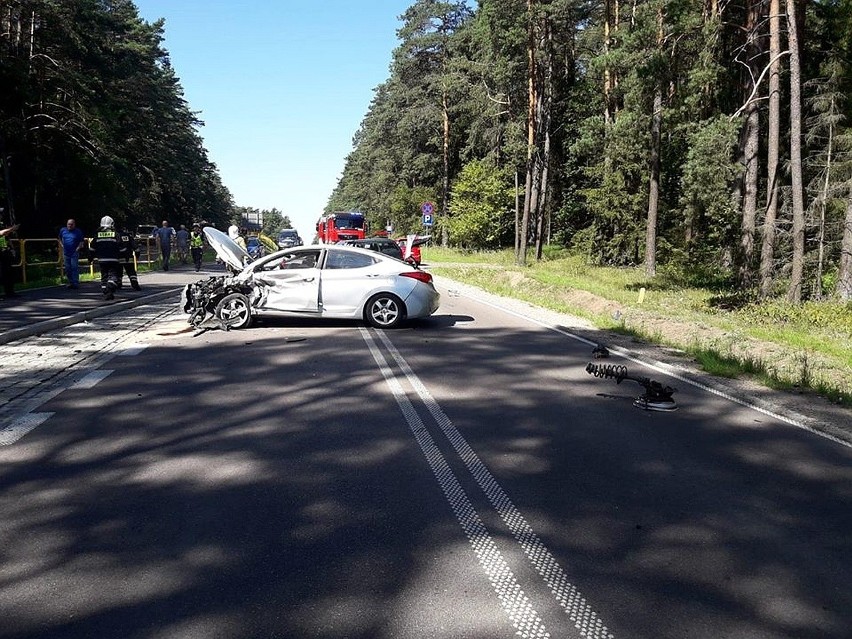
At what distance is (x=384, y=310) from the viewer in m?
13.3

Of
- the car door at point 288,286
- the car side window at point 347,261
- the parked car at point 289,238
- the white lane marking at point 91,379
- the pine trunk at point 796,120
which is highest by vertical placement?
the pine trunk at point 796,120

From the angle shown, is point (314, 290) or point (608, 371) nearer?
point (608, 371)

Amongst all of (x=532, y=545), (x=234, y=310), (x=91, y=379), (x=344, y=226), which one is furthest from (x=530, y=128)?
(x=532, y=545)

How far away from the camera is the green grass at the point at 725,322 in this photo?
9.98 metres

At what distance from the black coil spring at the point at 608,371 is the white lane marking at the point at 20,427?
605 cm

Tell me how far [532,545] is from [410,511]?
33.3 inches

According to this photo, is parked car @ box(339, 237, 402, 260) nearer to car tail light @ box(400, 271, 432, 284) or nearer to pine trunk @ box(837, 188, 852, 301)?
car tail light @ box(400, 271, 432, 284)

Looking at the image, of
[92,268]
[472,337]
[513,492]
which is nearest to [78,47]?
[92,268]

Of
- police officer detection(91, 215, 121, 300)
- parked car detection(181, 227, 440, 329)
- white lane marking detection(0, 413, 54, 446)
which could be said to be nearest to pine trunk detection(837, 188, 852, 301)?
parked car detection(181, 227, 440, 329)

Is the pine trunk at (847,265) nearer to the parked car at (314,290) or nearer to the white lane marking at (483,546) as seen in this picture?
the parked car at (314,290)

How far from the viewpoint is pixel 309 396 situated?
781 centimetres

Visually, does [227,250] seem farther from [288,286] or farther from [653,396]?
[653,396]

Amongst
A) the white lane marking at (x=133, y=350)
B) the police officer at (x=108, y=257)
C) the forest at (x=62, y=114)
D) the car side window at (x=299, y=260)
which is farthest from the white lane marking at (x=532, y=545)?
the forest at (x=62, y=114)

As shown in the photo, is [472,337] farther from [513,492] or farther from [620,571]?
[620,571]
